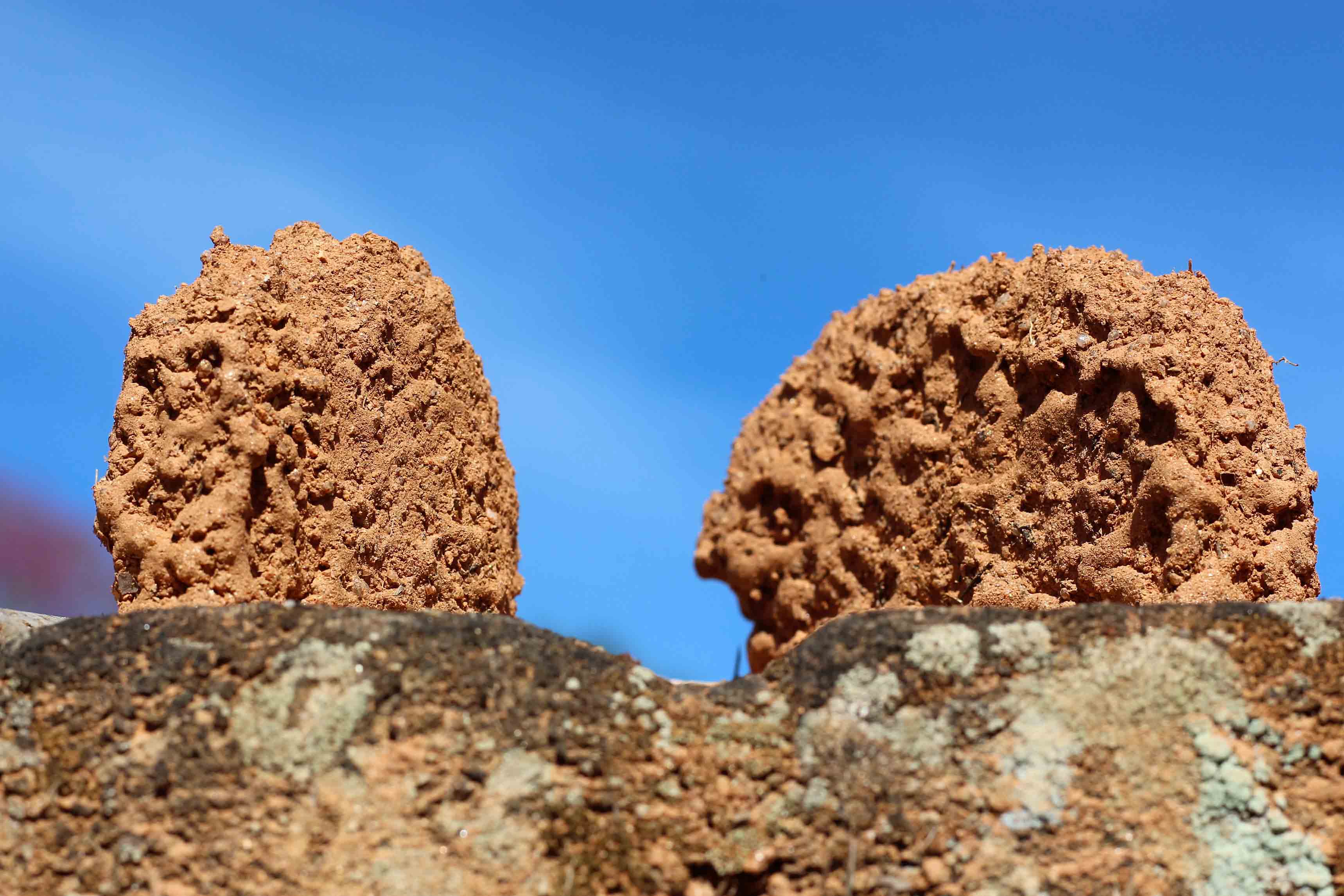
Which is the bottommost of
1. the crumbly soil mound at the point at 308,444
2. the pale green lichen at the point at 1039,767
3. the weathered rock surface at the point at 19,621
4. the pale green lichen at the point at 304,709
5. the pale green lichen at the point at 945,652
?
the pale green lichen at the point at 304,709

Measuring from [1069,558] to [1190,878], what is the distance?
1.96 m

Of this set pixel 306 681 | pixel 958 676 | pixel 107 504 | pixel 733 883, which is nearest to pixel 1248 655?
pixel 958 676

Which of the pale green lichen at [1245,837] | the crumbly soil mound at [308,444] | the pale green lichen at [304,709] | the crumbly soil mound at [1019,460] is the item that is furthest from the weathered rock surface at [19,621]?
the pale green lichen at [1245,837]

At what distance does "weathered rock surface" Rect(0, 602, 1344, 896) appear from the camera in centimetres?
328

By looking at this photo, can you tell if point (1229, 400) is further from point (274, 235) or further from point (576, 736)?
point (274, 235)

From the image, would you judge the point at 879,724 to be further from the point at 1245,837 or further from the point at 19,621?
the point at 19,621

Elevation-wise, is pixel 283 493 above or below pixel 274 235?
below

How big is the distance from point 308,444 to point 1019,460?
2.90 m

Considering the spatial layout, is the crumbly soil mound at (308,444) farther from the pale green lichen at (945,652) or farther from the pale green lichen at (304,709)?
the pale green lichen at (945,652)

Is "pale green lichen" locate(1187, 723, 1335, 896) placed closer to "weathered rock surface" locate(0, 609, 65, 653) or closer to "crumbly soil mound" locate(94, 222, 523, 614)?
"crumbly soil mound" locate(94, 222, 523, 614)

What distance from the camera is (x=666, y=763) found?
11.0 ft

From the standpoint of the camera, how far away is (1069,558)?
518 centimetres

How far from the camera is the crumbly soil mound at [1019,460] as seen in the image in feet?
16.7

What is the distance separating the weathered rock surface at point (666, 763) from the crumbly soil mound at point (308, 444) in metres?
1.80
